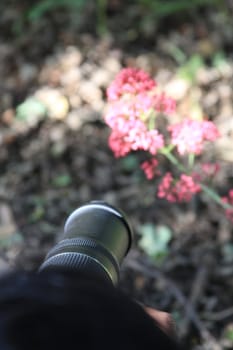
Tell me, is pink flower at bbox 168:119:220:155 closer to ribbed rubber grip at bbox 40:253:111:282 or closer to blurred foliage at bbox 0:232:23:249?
ribbed rubber grip at bbox 40:253:111:282

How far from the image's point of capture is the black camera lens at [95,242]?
1.01m

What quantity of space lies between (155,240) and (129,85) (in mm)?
826

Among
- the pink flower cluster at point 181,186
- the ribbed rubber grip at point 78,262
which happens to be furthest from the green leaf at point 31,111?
the ribbed rubber grip at point 78,262

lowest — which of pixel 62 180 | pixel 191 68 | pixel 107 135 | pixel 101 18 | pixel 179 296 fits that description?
pixel 179 296

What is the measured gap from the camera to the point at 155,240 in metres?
1.95

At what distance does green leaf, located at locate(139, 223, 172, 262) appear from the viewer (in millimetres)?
1927

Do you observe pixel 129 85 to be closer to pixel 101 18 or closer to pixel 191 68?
pixel 191 68

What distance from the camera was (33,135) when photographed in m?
2.22

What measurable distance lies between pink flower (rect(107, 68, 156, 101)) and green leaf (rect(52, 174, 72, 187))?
920mm

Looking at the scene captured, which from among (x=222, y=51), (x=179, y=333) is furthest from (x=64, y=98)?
(x=179, y=333)

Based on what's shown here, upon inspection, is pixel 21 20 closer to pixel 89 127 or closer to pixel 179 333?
pixel 89 127

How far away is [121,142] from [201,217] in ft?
2.59

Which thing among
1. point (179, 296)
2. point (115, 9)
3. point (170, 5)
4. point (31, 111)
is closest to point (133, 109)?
point (179, 296)

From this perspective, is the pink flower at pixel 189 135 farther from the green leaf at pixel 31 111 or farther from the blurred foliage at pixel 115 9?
the blurred foliage at pixel 115 9
